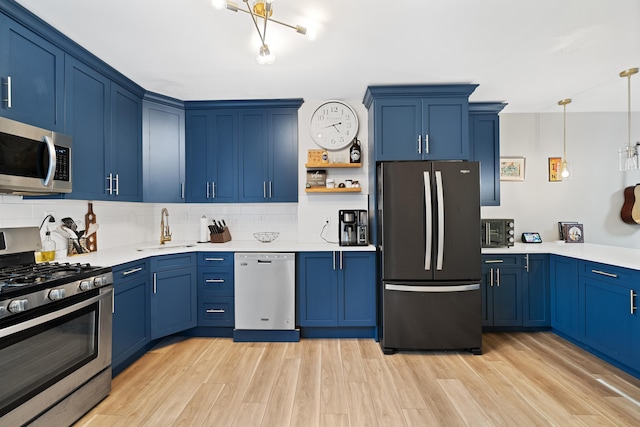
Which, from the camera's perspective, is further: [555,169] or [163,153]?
[555,169]

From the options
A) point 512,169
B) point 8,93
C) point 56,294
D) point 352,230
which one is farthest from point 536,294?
point 8,93

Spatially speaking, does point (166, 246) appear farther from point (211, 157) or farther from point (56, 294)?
point (56, 294)

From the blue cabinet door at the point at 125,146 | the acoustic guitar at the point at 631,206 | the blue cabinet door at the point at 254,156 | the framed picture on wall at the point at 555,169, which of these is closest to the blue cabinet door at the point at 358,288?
the blue cabinet door at the point at 254,156

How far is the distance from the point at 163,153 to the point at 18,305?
2.17 metres

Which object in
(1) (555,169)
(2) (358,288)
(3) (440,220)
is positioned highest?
(1) (555,169)

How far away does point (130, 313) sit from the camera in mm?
2469

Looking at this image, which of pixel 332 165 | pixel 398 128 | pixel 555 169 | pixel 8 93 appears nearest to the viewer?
pixel 8 93

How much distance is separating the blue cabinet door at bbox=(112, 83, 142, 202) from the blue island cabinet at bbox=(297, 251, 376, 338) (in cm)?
180

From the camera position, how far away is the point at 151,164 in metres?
3.20

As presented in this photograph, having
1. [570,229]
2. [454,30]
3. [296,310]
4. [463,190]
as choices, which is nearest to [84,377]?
[296,310]

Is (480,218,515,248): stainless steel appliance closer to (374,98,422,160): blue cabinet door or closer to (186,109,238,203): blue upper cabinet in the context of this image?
(374,98,422,160): blue cabinet door

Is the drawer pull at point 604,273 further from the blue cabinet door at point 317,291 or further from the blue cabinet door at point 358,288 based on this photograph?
the blue cabinet door at point 317,291

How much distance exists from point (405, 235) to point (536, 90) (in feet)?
6.92

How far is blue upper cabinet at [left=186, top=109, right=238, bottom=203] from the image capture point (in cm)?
343
